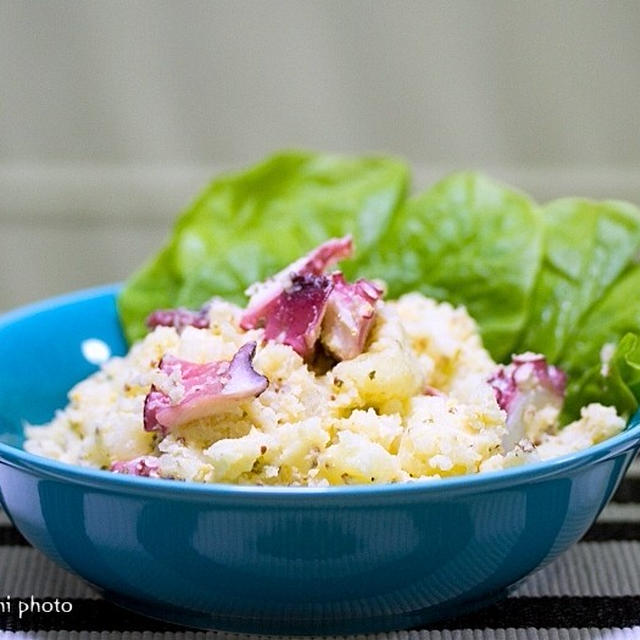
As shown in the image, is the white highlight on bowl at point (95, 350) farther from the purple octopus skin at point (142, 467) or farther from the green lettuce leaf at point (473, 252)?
the purple octopus skin at point (142, 467)

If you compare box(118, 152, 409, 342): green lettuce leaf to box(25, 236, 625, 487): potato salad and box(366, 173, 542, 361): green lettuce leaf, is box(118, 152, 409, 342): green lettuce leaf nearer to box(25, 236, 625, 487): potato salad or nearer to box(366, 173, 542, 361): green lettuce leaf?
box(366, 173, 542, 361): green lettuce leaf

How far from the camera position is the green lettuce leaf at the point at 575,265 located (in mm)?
2002

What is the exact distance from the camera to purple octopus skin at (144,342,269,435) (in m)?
1.37

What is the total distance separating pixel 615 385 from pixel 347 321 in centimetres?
50

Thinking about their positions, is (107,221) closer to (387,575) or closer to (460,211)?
(460,211)

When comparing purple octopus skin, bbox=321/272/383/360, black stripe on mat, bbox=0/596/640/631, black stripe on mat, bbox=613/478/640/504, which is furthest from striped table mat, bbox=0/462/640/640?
purple octopus skin, bbox=321/272/383/360

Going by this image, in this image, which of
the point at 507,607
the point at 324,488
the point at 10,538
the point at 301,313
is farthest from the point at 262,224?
the point at 324,488

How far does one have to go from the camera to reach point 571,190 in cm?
374

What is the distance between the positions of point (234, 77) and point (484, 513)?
2.73 m

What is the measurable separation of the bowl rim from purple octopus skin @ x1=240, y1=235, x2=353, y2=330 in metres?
0.42

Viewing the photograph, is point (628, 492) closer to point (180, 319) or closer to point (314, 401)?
point (314, 401)

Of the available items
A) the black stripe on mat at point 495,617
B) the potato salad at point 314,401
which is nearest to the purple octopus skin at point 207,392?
the potato salad at point 314,401

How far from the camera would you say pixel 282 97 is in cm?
374

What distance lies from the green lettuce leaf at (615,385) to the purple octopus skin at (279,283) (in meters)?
0.49
